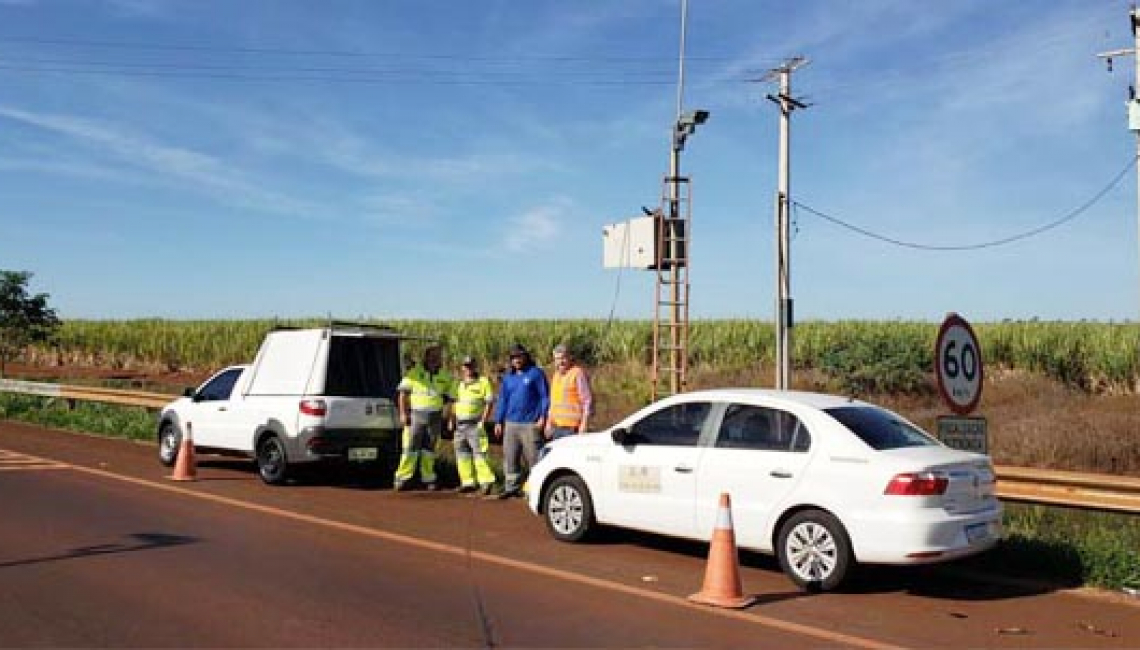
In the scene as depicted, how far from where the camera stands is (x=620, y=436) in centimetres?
936

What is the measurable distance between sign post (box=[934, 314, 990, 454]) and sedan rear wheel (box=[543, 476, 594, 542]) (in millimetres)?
3180

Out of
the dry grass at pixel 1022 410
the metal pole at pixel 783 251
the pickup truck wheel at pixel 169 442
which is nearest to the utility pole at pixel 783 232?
the metal pole at pixel 783 251

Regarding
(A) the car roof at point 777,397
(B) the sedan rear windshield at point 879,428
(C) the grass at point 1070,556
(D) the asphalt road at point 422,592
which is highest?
(A) the car roof at point 777,397

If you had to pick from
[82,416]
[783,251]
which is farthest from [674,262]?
[82,416]

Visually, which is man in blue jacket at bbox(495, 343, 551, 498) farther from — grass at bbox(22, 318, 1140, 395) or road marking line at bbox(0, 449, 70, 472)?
grass at bbox(22, 318, 1140, 395)

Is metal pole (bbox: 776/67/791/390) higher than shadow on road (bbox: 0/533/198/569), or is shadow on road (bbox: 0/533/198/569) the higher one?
metal pole (bbox: 776/67/791/390)

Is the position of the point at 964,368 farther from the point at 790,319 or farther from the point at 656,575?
the point at 790,319

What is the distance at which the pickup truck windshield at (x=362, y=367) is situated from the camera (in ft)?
44.3

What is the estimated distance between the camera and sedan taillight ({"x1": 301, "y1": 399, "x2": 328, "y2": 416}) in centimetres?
1320

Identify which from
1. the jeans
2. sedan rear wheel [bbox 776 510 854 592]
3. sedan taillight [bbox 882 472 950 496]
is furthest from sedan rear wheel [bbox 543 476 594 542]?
sedan taillight [bbox 882 472 950 496]

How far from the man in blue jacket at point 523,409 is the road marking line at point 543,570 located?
2509 millimetres

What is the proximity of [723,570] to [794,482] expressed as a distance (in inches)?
42.6

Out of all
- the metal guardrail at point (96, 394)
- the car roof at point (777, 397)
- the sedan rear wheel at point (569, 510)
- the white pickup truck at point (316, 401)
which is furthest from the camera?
the metal guardrail at point (96, 394)

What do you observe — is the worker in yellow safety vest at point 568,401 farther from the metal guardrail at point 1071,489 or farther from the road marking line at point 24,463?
the road marking line at point 24,463
